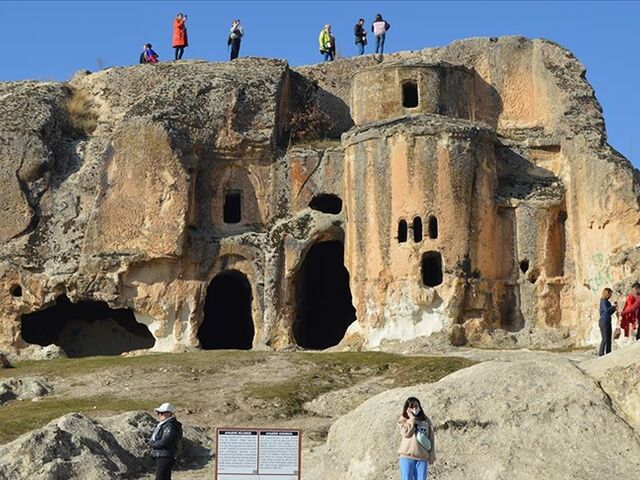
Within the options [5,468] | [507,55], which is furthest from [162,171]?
[5,468]

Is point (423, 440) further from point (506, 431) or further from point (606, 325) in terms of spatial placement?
point (606, 325)

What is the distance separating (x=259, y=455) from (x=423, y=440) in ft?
6.68

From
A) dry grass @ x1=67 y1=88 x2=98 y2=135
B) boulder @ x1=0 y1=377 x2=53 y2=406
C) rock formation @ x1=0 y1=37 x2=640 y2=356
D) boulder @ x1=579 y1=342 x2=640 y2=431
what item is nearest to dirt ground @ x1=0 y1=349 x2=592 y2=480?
boulder @ x1=0 y1=377 x2=53 y2=406

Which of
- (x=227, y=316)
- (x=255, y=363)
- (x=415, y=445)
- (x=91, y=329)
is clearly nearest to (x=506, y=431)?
(x=415, y=445)

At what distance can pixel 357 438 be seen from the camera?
62.1 ft

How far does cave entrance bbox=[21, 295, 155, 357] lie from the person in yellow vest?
10732 millimetres

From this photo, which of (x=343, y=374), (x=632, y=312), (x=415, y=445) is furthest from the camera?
(x=343, y=374)

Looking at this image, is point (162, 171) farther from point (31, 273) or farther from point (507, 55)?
point (507, 55)

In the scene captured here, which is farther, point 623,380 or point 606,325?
point 606,325

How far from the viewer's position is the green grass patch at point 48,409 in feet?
86.4

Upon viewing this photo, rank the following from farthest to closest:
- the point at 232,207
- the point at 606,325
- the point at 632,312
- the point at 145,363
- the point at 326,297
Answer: the point at 326,297 → the point at 232,207 → the point at 145,363 → the point at 606,325 → the point at 632,312

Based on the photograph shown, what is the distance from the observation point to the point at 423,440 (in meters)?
17.0

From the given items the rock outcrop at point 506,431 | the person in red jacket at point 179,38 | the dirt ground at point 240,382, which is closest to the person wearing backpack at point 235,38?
the person in red jacket at point 179,38

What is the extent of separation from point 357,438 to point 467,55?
2604 centimetres
